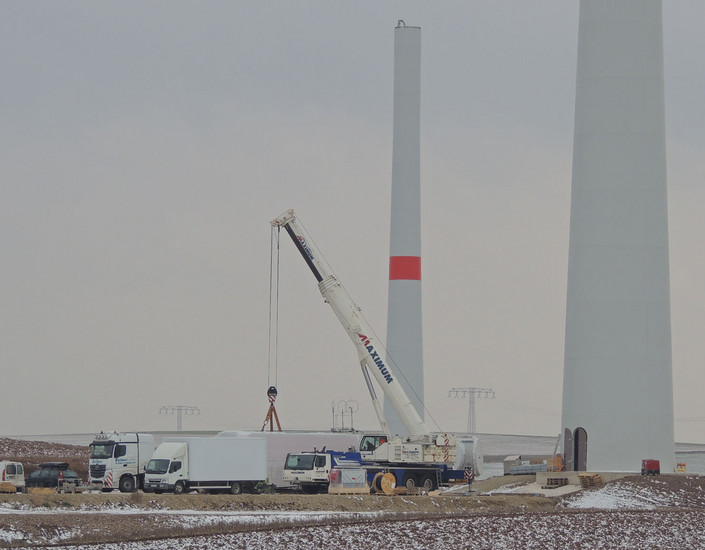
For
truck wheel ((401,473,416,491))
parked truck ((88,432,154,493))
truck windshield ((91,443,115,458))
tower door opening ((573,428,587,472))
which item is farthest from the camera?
tower door opening ((573,428,587,472))

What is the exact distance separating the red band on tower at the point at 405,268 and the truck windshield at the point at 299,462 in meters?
40.3

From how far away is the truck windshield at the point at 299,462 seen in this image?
61625 mm

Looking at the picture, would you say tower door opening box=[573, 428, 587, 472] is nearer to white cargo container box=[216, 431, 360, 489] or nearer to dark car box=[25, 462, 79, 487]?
white cargo container box=[216, 431, 360, 489]

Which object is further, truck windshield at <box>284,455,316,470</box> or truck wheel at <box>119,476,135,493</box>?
truck windshield at <box>284,455,316,470</box>

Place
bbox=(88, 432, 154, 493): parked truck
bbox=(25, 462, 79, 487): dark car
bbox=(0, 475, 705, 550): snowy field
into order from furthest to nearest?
bbox=(88, 432, 154, 493): parked truck → bbox=(25, 462, 79, 487): dark car → bbox=(0, 475, 705, 550): snowy field

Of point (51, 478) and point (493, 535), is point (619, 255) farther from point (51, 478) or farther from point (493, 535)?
point (51, 478)

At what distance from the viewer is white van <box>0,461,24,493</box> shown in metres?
59.7

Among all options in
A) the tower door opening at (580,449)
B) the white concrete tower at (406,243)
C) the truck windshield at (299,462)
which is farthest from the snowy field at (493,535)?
the white concrete tower at (406,243)

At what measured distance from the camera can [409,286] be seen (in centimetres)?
10106

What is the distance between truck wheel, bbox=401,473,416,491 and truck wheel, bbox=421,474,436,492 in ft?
1.73

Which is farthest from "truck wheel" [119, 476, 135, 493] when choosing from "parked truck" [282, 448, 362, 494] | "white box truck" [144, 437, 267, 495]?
"parked truck" [282, 448, 362, 494]

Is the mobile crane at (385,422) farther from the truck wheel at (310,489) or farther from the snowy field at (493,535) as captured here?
the snowy field at (493,535)

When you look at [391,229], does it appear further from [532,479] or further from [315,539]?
[315,539]

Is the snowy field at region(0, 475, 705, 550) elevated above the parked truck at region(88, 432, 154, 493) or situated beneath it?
situated beneath
